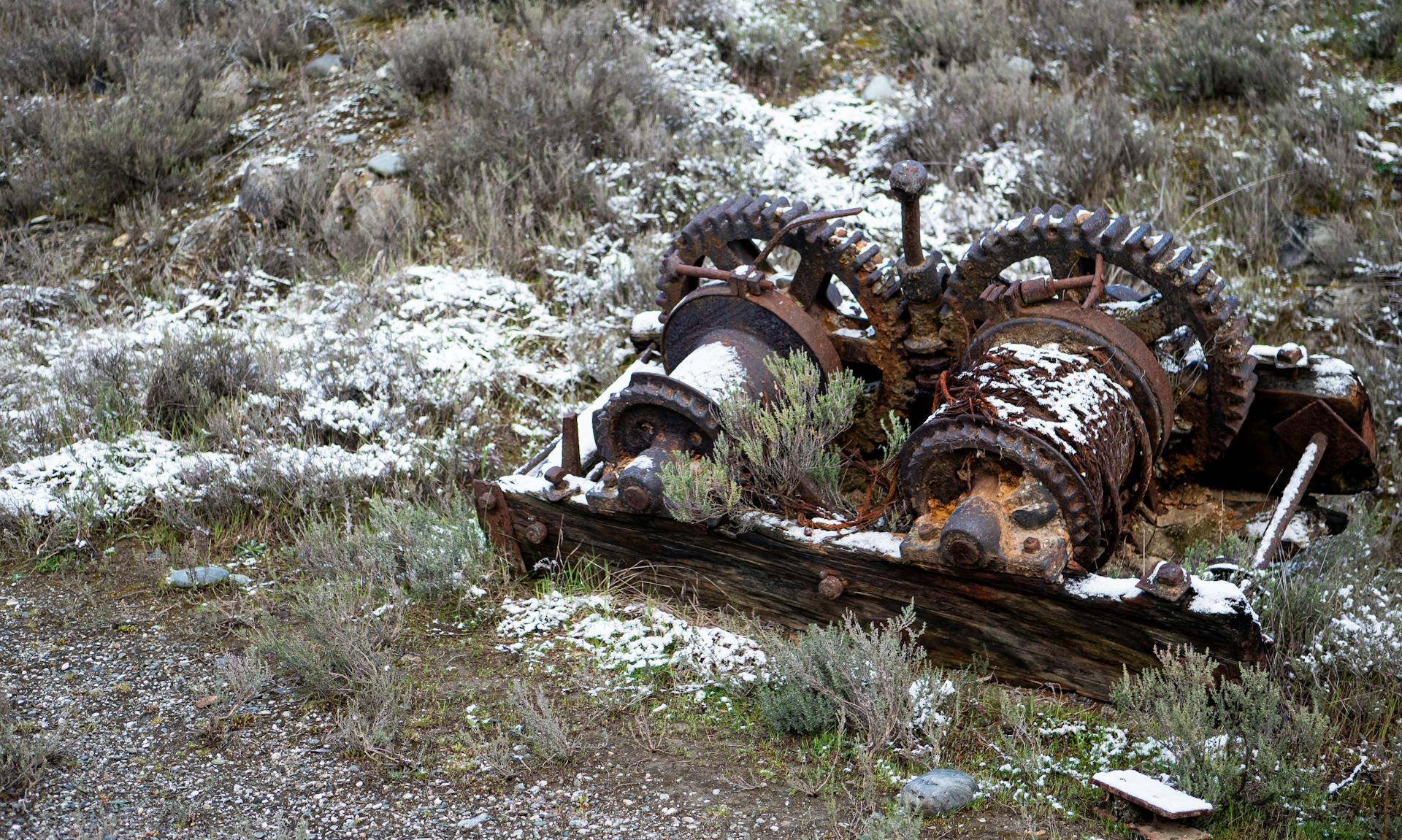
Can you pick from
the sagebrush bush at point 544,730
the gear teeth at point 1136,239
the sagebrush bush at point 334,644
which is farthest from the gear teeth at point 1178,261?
the sagebrush bush at point 334,644

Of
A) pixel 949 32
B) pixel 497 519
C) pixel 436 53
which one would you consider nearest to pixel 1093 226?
pixel 497 519

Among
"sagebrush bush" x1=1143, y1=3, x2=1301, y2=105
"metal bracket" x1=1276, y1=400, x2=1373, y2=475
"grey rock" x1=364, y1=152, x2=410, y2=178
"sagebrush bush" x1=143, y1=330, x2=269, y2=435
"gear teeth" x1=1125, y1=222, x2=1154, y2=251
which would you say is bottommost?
"sagebrush bush" x1=143, y1=330, x2=269, y2=435

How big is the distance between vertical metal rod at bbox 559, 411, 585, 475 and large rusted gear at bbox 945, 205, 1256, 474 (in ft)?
4.67

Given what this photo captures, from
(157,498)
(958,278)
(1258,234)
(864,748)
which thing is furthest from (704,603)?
(1258,234)

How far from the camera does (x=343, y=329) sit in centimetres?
602

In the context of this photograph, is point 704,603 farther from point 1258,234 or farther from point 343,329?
point 1258,234

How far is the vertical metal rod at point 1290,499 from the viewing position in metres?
3.69

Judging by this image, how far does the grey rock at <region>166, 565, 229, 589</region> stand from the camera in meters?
4.52

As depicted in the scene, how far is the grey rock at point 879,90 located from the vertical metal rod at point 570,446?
4.36m

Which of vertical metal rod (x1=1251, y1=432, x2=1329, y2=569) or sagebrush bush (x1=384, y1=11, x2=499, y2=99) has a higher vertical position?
sagebrush bush (x1=384, y1=11, x2=499, y2=99)

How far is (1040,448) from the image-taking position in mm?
3412

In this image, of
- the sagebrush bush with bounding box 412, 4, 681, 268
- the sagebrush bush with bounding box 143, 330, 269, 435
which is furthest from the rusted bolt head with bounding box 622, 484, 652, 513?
the sagebrush bush with bounding box 412, 4, 681, 268

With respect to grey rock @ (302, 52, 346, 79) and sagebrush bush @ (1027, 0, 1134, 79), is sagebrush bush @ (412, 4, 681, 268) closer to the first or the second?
grey rock @ (302, 52, 346, 79)

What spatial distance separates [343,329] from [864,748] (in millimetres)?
3832
